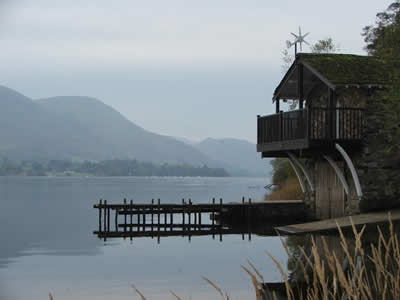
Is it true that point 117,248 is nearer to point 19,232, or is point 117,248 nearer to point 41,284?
point 41,284

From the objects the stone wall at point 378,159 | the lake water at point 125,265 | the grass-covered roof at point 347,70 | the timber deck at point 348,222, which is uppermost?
the grass-covered roof at point 347,70

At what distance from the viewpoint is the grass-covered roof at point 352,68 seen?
28.2 metres

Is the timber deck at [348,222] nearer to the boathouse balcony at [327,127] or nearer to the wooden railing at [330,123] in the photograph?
the boathouse balcony at [327,127]

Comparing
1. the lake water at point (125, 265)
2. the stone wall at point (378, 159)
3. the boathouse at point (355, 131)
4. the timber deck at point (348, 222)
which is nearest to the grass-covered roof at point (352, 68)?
the boathouse at point (355, 131)

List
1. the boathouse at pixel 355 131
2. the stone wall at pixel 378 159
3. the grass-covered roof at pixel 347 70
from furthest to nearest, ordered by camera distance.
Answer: the grass-covered roof at pixel 347 70, the stone wall at pixel 378 159, the boathouse at pixel 355 131

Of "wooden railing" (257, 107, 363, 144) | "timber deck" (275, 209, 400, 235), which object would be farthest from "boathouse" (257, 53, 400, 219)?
"timber deck" (275, 209, 400, 235)

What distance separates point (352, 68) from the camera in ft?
97.0

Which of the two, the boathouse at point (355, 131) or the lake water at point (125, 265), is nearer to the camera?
the lake water at point (125, 265)

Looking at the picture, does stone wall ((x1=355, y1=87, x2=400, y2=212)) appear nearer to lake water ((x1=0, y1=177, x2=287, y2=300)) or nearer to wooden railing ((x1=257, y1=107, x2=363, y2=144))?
wooden railing ((x1=257, y1=107, x2=363, y2=144))

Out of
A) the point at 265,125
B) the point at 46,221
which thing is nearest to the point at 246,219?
the point at 265,125

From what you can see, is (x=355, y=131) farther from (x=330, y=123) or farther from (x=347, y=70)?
(x=347, y=70)

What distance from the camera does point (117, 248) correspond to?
35031mm

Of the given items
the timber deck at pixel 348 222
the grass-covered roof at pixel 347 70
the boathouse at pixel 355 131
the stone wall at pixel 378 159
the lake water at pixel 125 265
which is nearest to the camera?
the lake water at pixel 125 265

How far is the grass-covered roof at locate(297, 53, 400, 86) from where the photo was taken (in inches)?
1110
